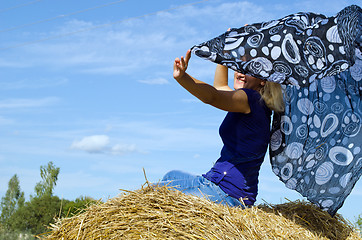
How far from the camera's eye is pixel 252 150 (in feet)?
10.8

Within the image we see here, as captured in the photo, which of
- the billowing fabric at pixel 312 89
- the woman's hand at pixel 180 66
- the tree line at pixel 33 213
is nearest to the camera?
the woman's hand at pixel 180 66

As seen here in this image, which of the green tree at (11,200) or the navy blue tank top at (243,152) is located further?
the green tree at (11,200)

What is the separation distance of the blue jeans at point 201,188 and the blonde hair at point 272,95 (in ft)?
2.63

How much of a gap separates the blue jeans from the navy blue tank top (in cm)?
4

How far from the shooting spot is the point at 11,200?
1438cm

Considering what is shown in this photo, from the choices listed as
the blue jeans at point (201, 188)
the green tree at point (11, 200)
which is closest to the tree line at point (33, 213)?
the green tree at point (11, 200)

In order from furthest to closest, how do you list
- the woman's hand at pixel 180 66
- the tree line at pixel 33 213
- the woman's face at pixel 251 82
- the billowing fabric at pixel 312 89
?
1. the tree line at pixel 33 213
2. the woman's face at pixel 251 82
3. the billowing fabric at pixel 312 89
4. the woman's hand at pixel 180 66

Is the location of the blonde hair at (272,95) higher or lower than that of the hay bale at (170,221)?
higher

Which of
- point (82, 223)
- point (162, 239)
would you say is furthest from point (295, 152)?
point (82, 223)

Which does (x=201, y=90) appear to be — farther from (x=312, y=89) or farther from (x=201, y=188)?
(x=312, y=89)

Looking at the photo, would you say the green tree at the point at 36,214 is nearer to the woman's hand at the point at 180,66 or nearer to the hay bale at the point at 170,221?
the hay bale at the point at 170,221

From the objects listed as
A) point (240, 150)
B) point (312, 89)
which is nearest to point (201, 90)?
point (240, 150)

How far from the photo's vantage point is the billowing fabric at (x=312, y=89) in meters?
3.11

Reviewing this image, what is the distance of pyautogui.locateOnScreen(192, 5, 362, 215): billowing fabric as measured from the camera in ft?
10.2
